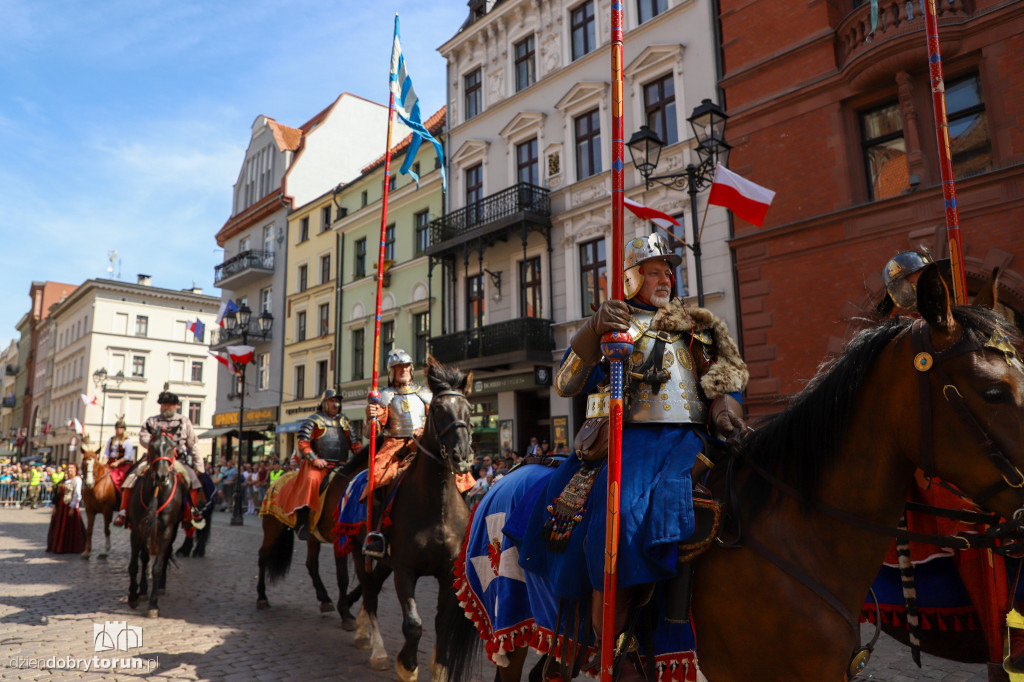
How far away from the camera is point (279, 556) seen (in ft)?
27.3

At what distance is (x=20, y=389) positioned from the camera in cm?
7956

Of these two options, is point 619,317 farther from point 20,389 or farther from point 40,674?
point 20,389

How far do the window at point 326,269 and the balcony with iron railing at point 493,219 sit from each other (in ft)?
30.5

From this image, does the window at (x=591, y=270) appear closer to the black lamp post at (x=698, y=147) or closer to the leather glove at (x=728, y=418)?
the black lamp post at (x=698, y=147)

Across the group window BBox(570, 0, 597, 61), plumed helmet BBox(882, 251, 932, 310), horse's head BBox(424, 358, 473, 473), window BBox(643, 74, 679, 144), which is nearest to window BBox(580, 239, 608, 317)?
window BBox(643, 74, 679, 144)

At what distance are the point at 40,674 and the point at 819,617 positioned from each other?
602 centimetres

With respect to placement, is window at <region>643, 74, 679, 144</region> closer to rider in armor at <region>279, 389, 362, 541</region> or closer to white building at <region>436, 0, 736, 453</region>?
white building at <region>436, 0, 736, 453</region>

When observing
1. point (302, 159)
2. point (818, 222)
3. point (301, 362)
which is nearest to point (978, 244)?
point (818, 222)

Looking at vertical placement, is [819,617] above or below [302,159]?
below

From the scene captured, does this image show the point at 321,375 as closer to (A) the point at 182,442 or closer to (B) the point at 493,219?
(B) the point at 493,219

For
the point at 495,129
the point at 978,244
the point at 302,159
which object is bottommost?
the point at 978,244

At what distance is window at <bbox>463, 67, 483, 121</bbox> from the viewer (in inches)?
915

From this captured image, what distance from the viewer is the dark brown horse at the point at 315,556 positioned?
746cm

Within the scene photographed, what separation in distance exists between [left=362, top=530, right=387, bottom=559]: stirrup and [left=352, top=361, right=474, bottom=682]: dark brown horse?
88 mm
